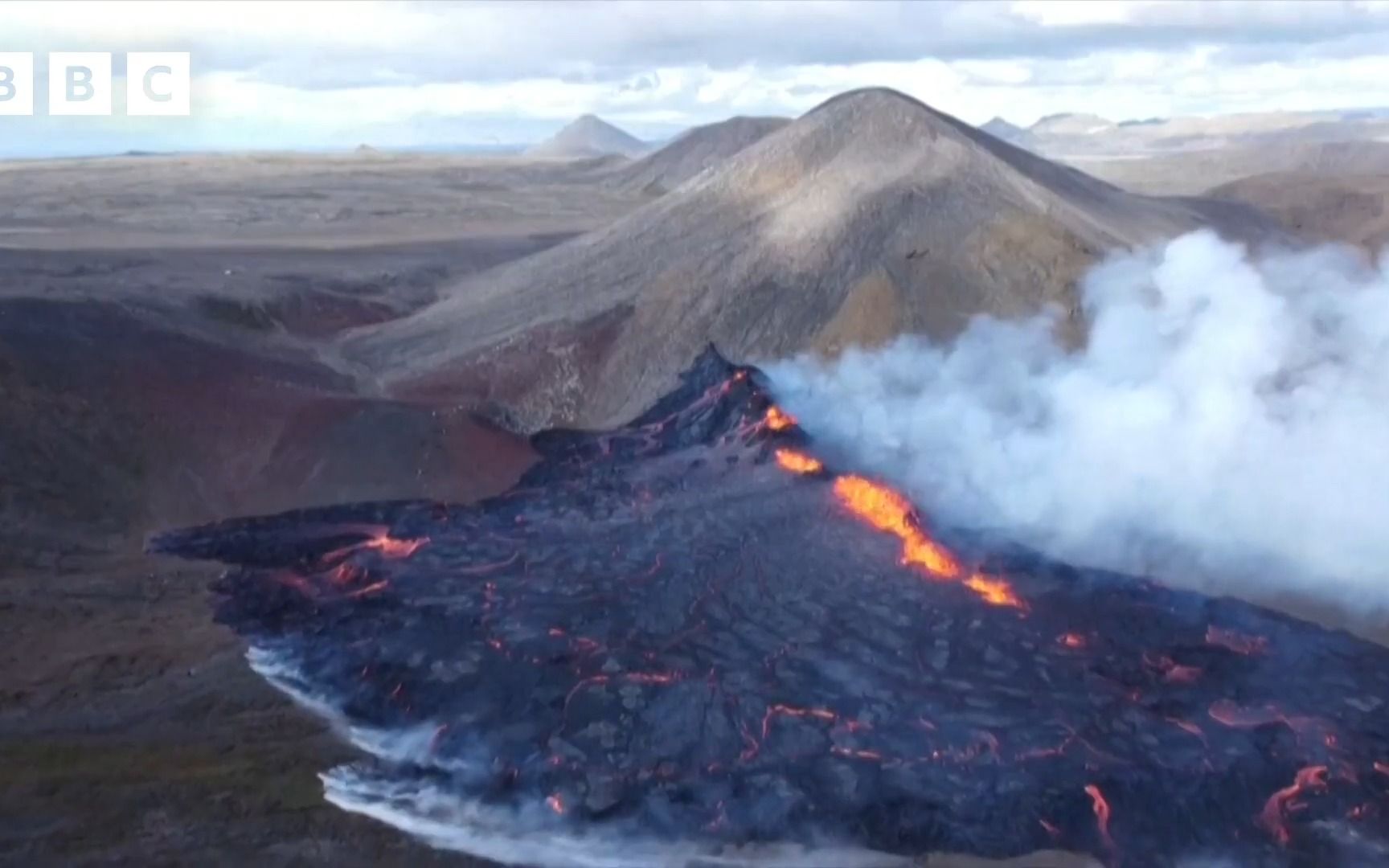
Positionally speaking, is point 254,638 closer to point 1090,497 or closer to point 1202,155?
point 1090,497

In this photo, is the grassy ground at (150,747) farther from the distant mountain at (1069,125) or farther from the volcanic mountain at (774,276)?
the distant mountain at (1069,125)

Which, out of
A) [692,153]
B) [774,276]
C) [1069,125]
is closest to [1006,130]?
[1069,125]

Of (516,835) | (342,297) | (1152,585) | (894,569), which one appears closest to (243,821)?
(516,835)

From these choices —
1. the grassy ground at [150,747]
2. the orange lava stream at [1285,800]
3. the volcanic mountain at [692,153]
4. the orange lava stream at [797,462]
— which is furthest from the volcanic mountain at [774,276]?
the volcanic mountain at [692,153]

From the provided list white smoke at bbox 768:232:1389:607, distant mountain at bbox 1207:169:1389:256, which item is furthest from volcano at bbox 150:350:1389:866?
distant mountain at bbox 1207:169:1389:256

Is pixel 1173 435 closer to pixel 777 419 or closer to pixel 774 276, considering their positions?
pixel 777 419

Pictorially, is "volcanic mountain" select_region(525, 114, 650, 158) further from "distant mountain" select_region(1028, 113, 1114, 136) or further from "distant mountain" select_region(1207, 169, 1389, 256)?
"distant mountain" select_region(1207, 169, 1389, 256)
